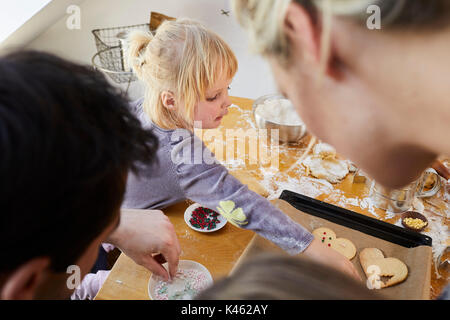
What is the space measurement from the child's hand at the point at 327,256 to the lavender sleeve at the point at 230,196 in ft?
0.07

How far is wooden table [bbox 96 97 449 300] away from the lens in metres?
0.98

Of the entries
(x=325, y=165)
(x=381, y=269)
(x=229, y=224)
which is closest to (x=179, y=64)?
(x=229, y=224)

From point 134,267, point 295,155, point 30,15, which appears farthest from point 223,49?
point 30,15

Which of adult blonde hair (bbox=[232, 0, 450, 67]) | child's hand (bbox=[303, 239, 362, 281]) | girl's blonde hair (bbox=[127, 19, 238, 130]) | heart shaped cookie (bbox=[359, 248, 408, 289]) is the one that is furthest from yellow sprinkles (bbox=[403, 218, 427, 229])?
adult blonde hair (bbox=[232, 0, 450, 67])

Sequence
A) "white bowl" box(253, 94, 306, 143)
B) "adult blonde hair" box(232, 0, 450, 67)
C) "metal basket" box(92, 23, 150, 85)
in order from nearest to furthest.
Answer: "adult blonde hair" box(232, 0, 450, 67) < "white bowl" box(253, 94, 306, 143) < "metal basket" box(92, 23, 150, 85)

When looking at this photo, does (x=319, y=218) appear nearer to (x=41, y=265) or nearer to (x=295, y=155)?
(x=295, y=155)

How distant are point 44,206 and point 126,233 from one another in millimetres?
590

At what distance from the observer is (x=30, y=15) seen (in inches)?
69.6

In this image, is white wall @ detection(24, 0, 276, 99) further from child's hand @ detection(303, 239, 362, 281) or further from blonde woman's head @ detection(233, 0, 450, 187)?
blonde woman's head @ detection(233, 0, 450, 187)

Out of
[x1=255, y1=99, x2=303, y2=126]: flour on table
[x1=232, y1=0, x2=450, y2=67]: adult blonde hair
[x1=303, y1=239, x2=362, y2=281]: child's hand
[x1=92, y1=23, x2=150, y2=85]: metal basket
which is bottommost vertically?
[x1=303, y1=239, x2=362, y2=281]: child's hand

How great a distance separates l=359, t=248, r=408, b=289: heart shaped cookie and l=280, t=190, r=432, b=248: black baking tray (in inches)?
3.1

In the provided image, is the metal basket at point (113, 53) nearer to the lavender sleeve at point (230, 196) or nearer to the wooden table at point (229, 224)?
the wooden table at point (229, 224)

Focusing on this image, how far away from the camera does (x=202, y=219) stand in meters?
1.17
